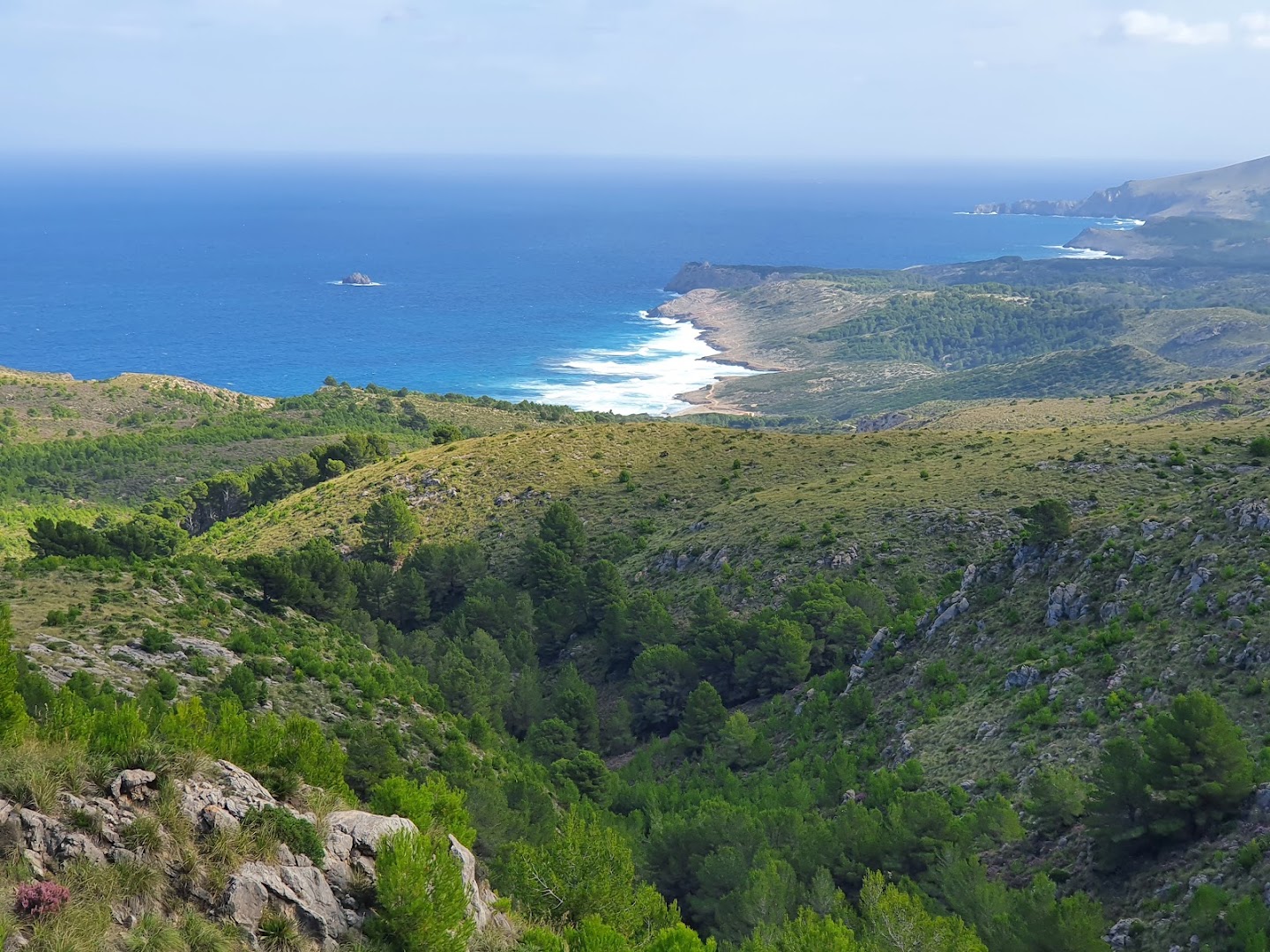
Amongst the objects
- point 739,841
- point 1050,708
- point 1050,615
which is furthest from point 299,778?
point 1050,615

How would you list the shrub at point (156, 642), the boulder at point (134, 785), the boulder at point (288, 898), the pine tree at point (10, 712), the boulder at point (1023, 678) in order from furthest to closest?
the boulder at point (1023, 678) < the shrub at point (156, 642) < the pine tree at point (10, 712) < the boulder at point (134, 785) < the boulder at point (288, 898)

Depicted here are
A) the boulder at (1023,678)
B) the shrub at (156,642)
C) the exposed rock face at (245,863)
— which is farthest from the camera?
the boulder at (1023,678)

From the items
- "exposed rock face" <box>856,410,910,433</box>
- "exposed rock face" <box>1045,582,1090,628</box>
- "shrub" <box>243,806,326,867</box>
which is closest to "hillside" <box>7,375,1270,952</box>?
"exposed rock face" <box>1045,582,1090,628</box>

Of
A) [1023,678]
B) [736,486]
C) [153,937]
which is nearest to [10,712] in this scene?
[153,937]

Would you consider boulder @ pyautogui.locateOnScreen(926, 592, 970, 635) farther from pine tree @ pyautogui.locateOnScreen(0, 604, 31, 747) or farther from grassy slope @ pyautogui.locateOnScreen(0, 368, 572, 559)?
grassy slope @ pyautogui.locateOnScreen(0, 368, 572, 559)

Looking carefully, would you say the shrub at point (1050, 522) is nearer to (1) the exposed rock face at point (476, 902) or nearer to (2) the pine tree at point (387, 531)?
(1) the exposed rock face at point (476, 902)

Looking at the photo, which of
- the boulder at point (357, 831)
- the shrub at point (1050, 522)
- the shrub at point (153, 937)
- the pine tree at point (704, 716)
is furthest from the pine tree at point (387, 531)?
the shrub at point (153, 937)
